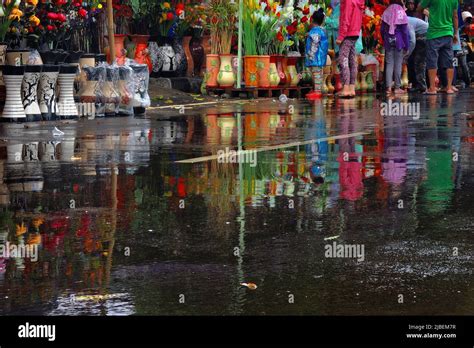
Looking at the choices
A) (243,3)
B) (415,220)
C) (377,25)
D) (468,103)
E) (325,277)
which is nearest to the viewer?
(325,277)

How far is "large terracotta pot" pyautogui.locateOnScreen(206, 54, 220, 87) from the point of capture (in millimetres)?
24234

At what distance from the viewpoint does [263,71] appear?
24234mm

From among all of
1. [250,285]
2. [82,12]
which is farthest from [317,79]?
[250,285]

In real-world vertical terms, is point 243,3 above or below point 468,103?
above

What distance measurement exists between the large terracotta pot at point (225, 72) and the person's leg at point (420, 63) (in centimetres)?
462

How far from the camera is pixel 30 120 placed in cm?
1756

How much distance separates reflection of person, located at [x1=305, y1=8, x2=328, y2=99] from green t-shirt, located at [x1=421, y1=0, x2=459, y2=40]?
2117 mm

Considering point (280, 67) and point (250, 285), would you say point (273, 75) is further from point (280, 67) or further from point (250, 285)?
point (250, 285)

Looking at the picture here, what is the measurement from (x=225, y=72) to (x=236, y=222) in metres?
15.7

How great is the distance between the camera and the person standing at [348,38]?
910 inches

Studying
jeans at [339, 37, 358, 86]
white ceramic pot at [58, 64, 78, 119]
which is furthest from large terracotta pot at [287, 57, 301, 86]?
white ceramic pot at [58, 64, 78, 119]
